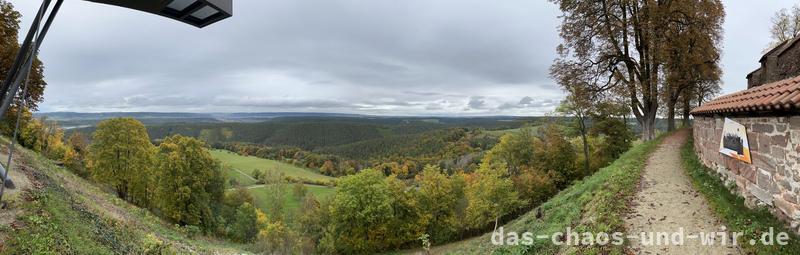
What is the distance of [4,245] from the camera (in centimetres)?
590

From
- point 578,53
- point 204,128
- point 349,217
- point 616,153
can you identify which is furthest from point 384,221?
point 204,128

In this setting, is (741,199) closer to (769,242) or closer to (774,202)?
(774,202)

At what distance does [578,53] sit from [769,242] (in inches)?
557

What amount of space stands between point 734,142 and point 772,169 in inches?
71.8

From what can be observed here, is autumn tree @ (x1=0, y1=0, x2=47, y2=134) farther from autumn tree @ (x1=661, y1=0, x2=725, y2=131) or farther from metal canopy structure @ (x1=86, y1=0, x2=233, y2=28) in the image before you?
autumn tree @ (x1=661, y1=0, x2=725, y2=131)

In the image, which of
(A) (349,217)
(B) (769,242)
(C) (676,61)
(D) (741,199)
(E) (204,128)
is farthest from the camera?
(E) (204,128)

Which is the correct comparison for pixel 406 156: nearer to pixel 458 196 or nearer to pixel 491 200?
pixel 458 196

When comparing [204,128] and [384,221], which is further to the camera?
[204,128]

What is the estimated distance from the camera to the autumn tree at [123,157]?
84.9 ft

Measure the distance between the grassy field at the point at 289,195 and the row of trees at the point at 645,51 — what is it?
41.0 m

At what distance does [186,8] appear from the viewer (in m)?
6.68

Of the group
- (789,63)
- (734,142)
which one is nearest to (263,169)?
(734,142)

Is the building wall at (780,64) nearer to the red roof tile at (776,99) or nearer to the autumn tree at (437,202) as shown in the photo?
the red roof tile at (776,99)

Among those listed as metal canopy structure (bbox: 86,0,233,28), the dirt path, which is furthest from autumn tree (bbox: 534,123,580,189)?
metal canopy structure (bbox: 86,0,233,28)
